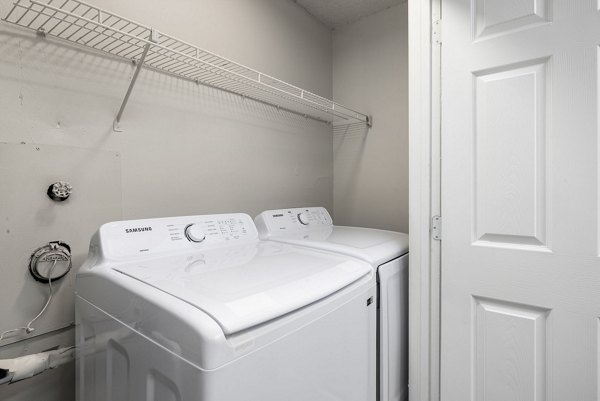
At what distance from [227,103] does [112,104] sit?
1.97ft

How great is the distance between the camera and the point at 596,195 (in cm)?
99

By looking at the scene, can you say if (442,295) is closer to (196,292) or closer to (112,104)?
(196,292)

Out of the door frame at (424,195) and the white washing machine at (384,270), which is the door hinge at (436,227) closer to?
the door frame at (424,195)

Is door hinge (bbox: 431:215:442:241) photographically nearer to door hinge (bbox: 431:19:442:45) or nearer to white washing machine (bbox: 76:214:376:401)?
white washing machine (bbox: 76:214:376:401)

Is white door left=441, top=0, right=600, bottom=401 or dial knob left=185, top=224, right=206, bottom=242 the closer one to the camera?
white door left=441, top=0, right=600, bottom=401

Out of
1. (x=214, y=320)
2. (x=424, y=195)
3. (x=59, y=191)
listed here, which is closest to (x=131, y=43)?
(x=59, y=191)

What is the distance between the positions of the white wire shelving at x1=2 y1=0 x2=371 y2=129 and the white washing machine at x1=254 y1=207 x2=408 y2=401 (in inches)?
29.0

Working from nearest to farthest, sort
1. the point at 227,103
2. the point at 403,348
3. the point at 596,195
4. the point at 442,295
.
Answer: the point at 596,195, the point at 442,295, the point at 403,348, the point at 227,103

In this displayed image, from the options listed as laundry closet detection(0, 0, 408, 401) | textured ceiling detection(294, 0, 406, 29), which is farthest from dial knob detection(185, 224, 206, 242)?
textured ceiling detection(294, 0, 406, 29)

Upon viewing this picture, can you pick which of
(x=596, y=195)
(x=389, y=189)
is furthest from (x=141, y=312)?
(x=389, y=189)

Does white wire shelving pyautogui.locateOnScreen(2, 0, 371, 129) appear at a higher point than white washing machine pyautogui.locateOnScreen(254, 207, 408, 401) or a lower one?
higher

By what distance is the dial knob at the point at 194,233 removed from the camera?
1.28 m

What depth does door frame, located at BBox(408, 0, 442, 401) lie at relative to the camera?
1.27m

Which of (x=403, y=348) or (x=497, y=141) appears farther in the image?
(x=403, y=348)
